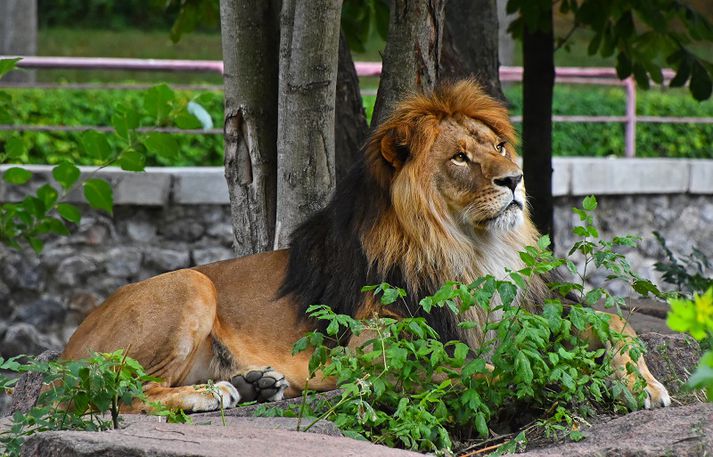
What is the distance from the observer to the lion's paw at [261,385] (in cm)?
476

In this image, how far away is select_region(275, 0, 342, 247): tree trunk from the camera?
5316 mm

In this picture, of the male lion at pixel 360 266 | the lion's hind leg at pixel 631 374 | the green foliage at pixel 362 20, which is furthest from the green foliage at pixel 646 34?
the lion's hind leg at pixel 631 374

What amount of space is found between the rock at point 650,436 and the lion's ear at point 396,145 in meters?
1.41

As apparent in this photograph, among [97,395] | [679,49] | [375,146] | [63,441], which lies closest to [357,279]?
[375,146]

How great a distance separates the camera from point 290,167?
5.47 meters

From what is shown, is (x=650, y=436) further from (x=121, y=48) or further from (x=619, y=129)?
(x=121, y=48)

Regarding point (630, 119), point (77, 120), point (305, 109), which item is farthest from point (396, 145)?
point (77, 120)

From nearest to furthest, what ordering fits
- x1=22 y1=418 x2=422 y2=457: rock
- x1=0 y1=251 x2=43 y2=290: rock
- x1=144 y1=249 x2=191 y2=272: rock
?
x1=22 y1=418 x2=422 y2=457: rock → x1=0 y1=251 x2=43 y2=290: rock → x1=144 y1=249 x2=191 y2=272: rock

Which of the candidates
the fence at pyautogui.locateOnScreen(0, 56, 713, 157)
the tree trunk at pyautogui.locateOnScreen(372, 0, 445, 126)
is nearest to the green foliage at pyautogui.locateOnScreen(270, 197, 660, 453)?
the tree trunk at pyautogui.locateOnScreen(372, 0, 445, 126)

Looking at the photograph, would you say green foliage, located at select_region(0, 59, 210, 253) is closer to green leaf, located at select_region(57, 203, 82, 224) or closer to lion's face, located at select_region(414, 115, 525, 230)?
green leaf, located at select_region(57, 203, 82, 224)

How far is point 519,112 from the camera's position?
1461 centimetres

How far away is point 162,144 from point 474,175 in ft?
6.78

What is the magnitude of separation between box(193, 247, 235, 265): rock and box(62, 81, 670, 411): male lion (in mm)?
4279

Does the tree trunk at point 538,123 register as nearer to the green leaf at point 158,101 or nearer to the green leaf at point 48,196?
the green leaf at point 158,101
